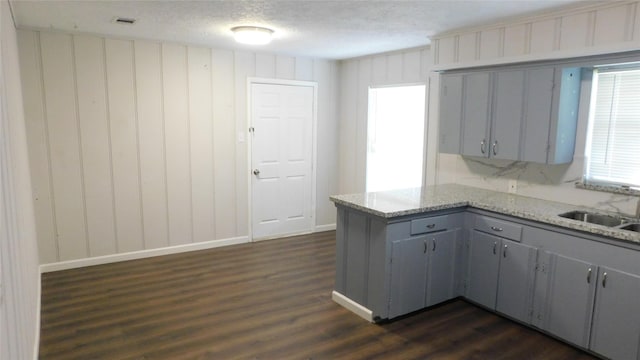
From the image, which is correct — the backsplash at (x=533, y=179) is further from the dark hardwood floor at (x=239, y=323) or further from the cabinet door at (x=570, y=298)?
the dark hardwood floor at (x=239, y=323)

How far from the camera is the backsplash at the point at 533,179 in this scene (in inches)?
129

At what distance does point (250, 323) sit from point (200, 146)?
A: 8.11ft

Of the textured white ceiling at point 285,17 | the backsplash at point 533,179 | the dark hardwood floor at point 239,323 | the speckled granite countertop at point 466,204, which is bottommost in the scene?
the dark hardwood floor at point 239,323

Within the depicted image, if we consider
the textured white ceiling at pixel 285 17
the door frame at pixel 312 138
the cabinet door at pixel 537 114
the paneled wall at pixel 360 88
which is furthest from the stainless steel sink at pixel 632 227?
the door frame at pixel 312 138

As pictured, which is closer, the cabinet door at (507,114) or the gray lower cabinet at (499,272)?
the gray lower cabinet at (499,272)

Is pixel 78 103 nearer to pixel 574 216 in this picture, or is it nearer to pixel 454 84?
pixel 454 84

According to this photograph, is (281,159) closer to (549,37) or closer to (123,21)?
(123,21)

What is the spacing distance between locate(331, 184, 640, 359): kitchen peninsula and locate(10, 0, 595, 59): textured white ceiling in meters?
1.48

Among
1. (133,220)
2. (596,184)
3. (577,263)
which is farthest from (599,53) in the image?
(133,220)

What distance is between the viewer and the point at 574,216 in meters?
3.27

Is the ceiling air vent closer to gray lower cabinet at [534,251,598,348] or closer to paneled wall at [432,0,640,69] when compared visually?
paneled wall at [432,0,640,69]

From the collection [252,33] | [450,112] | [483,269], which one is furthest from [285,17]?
[483,269]

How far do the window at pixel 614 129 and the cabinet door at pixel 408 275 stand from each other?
4.74ft

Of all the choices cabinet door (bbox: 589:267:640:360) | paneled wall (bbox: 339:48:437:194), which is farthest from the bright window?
cabinet door (bbox: 589:267:640:360)
